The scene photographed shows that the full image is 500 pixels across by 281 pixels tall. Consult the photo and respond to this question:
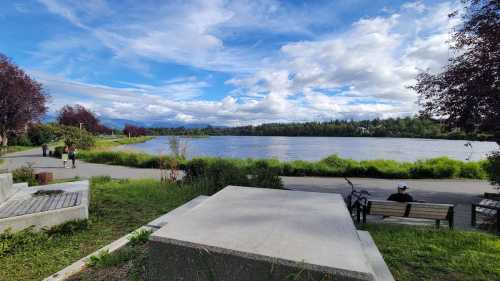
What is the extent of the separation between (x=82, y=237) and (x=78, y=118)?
144ft

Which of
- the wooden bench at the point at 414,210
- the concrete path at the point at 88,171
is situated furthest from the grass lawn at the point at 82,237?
the concrete path at the point at 88,171

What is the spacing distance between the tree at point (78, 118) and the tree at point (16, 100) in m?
23.5

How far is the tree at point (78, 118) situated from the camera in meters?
40.2

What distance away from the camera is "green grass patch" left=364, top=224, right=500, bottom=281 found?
307cm

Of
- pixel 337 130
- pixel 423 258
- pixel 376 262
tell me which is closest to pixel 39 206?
pixel 376 262

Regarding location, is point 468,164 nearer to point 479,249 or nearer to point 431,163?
point 431,163

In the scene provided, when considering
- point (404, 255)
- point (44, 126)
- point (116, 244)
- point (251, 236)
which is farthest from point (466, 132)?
point (44, 126)

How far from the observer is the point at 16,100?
55.2 ft

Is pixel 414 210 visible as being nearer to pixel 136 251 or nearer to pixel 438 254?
pixel 438 254

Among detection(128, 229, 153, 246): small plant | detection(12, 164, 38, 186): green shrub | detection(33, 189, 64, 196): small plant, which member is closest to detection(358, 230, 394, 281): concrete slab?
detection(128, 229, 153, 246): small plant

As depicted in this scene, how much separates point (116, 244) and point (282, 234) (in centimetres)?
234

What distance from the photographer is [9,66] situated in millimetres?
17344

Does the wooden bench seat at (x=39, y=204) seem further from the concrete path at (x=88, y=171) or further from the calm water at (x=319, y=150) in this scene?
the concrete path at (x=88, y=171)

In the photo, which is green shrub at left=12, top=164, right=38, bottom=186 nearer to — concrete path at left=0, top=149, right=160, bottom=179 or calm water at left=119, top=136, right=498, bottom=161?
concrete path at left=0, top=149, right=160, bottom=179
